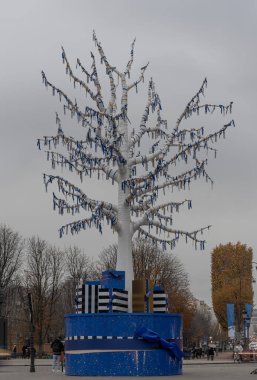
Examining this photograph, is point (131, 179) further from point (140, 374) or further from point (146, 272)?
point (146, 272)

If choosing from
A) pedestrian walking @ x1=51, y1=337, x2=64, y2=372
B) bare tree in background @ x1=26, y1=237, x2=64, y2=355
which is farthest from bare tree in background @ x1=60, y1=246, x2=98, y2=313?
pedestrian walking @ x1=51, y1=337, x2=64, y2=372

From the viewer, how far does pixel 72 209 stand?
2942 centimetres

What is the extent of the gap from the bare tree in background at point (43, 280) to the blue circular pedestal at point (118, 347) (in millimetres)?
45748

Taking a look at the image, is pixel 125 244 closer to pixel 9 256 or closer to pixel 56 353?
pixel 56 353

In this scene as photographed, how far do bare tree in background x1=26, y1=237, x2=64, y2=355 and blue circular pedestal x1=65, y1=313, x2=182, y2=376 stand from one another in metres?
45.7

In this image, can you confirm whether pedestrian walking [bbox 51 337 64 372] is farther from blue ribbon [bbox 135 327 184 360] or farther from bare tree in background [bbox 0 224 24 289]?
bare tree in background [bbox 0 224 24 289]

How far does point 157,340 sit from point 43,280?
49834 millimetres

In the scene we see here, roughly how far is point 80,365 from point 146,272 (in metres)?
40.2

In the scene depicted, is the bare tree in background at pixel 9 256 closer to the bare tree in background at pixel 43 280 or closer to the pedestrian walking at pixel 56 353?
the bare tree in background at pixel 43 280

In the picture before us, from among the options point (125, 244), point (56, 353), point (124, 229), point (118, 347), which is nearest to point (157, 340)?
point (118, 347)

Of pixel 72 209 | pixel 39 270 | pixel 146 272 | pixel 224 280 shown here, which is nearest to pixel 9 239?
pixel 39 270

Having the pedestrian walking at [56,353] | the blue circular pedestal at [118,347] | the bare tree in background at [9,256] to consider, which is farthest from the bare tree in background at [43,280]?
the blue circular pedestal at [118,347]

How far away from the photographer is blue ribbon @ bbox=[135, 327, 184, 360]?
26.5 metres

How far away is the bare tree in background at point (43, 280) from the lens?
73.1 meters
